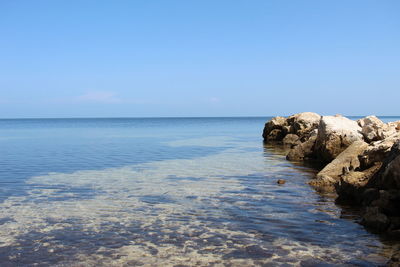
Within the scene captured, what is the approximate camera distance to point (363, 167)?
13.2 m

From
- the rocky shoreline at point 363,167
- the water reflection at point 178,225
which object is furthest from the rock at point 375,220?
the water reflection at point 178,225

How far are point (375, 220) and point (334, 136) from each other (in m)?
11.8

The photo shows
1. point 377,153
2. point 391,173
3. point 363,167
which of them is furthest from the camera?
point 363,167

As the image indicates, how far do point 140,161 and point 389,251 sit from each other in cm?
1790

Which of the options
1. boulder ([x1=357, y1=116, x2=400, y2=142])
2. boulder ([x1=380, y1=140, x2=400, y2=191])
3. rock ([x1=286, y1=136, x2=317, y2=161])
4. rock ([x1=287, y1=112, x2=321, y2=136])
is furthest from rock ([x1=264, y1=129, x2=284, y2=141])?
boulder ([x1=380, y1=140, x2=400, y2=191])

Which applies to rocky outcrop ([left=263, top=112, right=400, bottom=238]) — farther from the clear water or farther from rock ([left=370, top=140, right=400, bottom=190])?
the clear water

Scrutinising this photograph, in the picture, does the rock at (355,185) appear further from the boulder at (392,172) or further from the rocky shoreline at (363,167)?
the boulder at (392,172)

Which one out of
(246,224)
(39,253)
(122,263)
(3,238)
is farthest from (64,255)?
(246,224)

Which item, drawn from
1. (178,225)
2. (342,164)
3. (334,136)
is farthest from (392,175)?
(334,136)

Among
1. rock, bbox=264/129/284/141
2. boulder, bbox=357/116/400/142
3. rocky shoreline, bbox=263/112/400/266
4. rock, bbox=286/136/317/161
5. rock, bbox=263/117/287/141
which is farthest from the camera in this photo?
rock, bbox=263/117/287/141

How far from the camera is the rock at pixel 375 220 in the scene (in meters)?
9.25

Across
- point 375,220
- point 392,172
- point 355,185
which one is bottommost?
point 375,220

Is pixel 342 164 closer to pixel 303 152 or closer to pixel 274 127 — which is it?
pixel 303 152

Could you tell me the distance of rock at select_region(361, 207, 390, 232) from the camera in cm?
925
